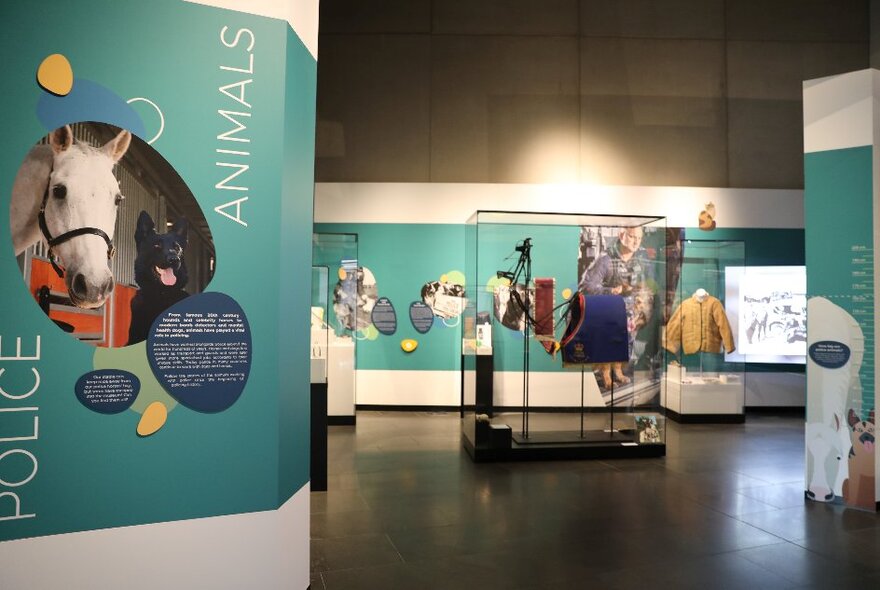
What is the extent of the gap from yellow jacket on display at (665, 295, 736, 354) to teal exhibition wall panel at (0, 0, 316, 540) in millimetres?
7014

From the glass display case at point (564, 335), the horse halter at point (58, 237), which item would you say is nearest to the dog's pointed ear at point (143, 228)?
the horse halter at point (58, 237)

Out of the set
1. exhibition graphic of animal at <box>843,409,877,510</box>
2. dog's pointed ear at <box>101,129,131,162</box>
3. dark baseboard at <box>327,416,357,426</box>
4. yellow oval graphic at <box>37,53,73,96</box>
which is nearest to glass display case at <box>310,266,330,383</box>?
dark baseboard at <box>327,416,357,426</box>

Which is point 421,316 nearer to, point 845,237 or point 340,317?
point 340,317

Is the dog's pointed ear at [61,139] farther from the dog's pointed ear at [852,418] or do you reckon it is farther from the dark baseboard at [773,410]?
the dark baseboard at [773,410]

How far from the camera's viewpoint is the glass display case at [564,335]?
6.16 meters

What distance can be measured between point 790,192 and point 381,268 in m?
6.21

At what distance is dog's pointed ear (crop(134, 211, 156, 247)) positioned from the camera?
2.24m

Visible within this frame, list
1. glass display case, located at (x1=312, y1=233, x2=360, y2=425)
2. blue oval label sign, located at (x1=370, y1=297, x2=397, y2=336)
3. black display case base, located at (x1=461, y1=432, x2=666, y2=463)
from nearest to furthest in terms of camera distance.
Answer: black display case base, located at (x1=461, y1=432, x2=666, y2=463), glass display case, located at (x1=312, y1=233, x2=360, y2=425), blue oval label sign, located at (x1=370, y1=297, x2=397, y2=336)

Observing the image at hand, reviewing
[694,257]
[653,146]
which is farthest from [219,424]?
[653,146]

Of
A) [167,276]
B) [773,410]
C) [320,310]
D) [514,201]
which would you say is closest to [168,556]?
[167,276]

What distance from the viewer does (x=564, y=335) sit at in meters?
6.23

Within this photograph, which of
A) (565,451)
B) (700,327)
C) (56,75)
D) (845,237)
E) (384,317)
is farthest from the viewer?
(384,317)

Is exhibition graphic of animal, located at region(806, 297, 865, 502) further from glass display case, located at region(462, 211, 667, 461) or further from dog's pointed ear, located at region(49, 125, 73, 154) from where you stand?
dog's pointed ear, located at region(49, 125, 73, 154)

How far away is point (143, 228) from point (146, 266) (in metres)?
0.14
